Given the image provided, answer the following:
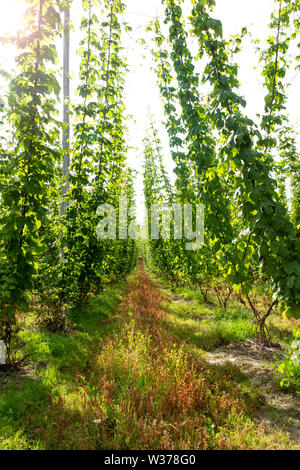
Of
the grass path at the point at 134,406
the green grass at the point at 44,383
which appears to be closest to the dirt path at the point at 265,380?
the grass path at the point at 134,406

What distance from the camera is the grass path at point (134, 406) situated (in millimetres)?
2408

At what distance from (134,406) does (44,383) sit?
1498 millimetres

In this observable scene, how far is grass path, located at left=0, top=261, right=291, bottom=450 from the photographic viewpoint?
2408mm

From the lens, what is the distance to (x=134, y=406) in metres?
2.79

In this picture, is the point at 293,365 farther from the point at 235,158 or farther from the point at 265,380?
the point at 235,158

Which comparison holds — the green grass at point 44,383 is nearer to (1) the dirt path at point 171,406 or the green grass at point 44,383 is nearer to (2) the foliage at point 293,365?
(1) the dirt path at point 171,406

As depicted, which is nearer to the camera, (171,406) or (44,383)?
(171,406)

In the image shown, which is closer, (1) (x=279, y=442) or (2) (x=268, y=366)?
(1) (x=279, y=442)

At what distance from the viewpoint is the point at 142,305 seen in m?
7.11

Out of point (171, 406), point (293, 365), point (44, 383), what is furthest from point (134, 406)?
point (293, 365)

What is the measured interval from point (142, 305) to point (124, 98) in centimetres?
629

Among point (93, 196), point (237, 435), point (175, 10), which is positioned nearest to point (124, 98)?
point (175, 10)

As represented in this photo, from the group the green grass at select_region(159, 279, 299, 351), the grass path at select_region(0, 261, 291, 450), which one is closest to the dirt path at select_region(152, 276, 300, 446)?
the grass path at select_region(0, 261, 291, 450)
